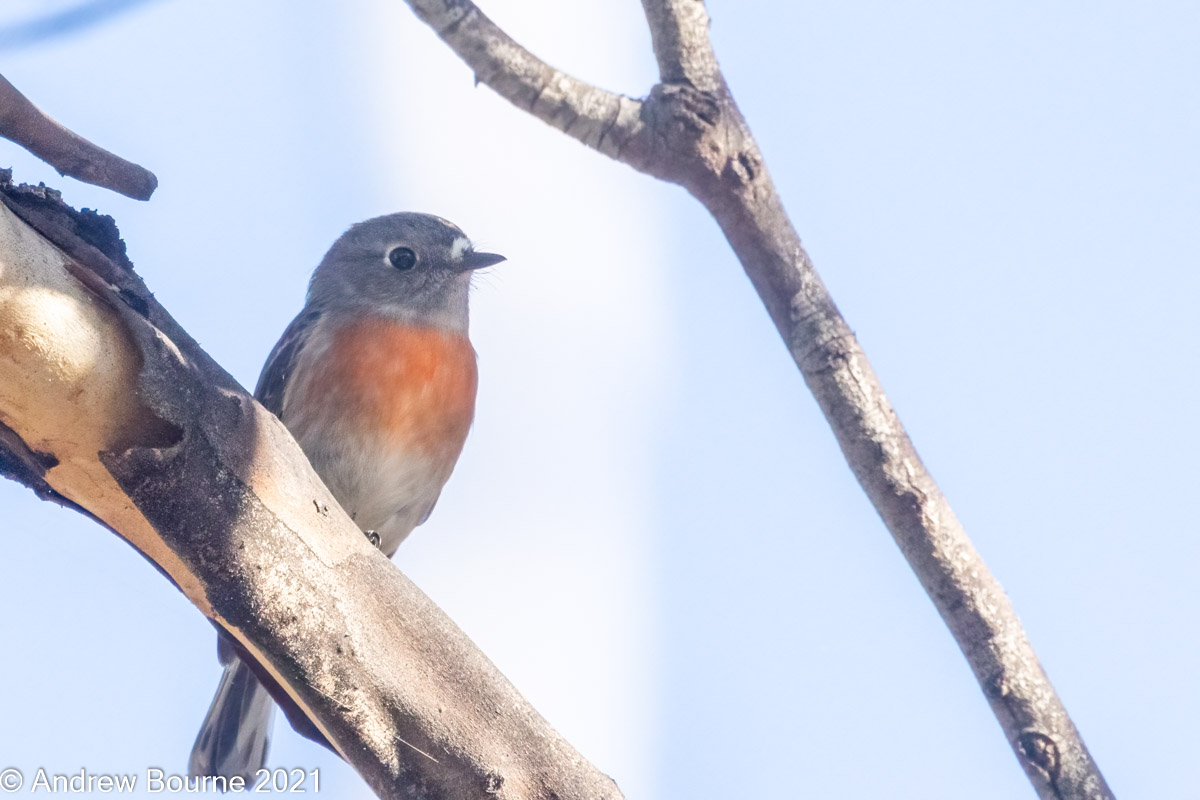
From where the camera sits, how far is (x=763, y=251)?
3.70 meters

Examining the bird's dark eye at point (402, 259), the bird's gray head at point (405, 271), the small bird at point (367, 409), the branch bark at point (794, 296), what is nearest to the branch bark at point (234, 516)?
the branch bark at point (794, 296)

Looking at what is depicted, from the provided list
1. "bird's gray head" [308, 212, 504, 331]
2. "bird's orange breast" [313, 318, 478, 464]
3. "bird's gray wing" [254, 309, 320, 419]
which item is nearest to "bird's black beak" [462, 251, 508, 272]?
"bird's gray head" [308, 212, 504, 331]

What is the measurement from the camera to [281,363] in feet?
18.4

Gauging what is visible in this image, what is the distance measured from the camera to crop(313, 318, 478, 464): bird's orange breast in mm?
5211

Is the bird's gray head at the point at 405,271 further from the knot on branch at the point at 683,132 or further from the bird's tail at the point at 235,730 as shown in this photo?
the knot on branch at the point at 683,132

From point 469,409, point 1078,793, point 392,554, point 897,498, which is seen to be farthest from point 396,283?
point 1078,793

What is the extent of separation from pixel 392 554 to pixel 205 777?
1.58 m

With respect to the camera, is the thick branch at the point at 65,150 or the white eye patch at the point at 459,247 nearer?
the thick branch at the point at 65,150

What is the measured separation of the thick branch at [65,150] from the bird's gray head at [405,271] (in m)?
2.85

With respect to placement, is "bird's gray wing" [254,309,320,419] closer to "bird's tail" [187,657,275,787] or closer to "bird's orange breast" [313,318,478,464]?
"bird's orange breast" [313,318,478,464]

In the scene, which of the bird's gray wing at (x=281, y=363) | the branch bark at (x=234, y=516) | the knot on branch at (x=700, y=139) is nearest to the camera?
the branch bark at (x=234, y=516)

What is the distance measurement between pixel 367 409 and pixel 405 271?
1206 mm

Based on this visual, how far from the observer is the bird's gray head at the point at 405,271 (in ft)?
19.6

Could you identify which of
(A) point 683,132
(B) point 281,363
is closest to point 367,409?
(B) point 281,363
